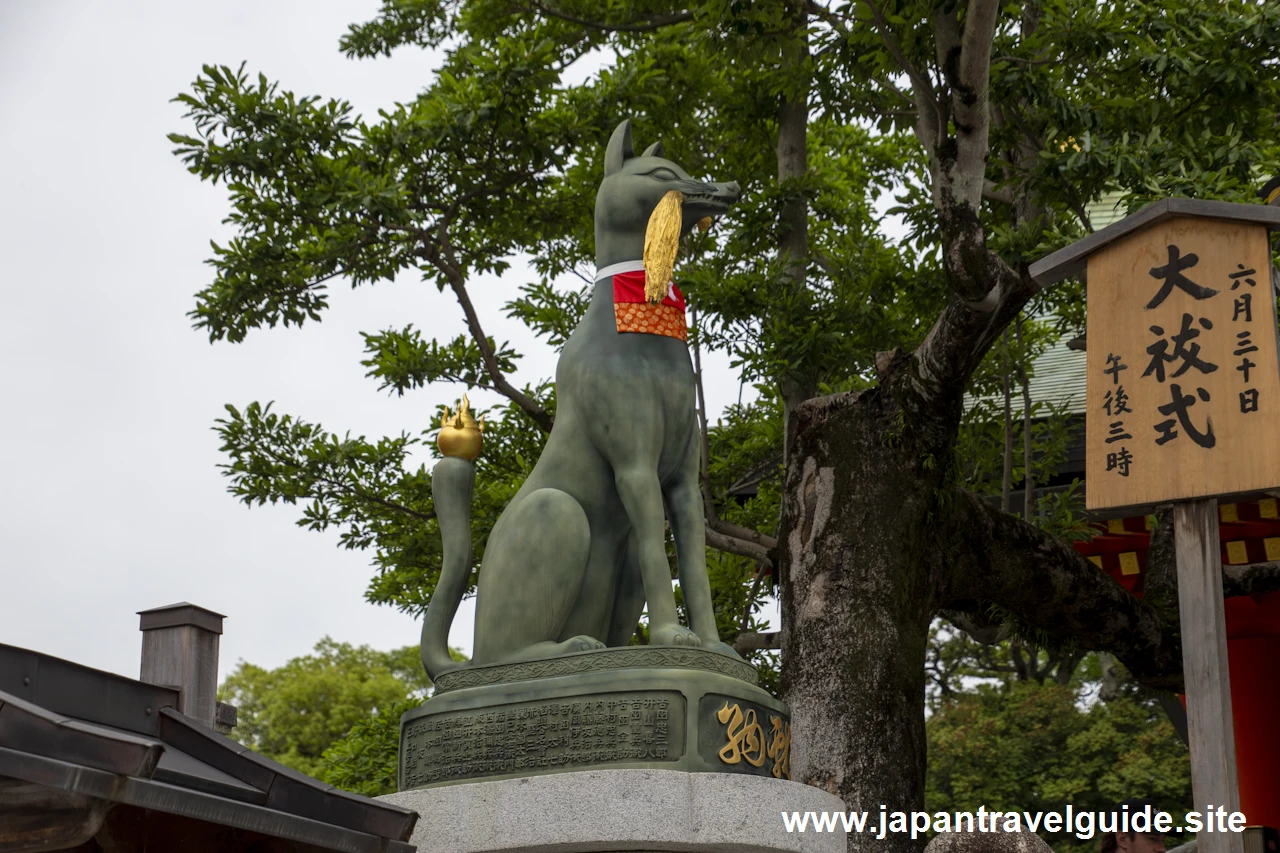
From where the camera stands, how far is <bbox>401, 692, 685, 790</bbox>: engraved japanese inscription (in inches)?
182

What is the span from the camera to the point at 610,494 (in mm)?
5250

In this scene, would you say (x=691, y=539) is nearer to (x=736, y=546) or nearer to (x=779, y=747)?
(x=779, y=747)

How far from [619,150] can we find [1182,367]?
2.69 m

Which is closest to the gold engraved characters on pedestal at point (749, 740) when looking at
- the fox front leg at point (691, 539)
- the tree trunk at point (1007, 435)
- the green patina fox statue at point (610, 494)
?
the green patina fox statue at point (610, 494)

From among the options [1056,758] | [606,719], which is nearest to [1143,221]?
[606,719]

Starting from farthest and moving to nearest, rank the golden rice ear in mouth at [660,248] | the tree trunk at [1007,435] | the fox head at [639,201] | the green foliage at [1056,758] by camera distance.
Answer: the green foliage at [1056,758] < the tree trunk at [1007,435] < the fox head at [639,201] < the golden rice ear in mouth at [660,248]

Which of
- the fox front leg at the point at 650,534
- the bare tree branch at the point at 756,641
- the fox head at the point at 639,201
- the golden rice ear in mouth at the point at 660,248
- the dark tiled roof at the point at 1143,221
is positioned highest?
the dark tiled roof at the point at 1143,221

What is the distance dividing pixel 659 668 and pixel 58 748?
223cm

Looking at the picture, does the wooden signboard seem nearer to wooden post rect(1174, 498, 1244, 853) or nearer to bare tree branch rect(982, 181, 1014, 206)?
wooden post rect(1174, 498, 1244, 853)

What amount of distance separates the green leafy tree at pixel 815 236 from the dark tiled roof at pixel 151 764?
4.00 m

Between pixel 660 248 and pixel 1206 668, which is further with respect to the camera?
pixel 1206 668

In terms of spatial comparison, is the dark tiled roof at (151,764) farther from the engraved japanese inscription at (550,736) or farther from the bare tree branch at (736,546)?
the bare tree branch at (736,546)


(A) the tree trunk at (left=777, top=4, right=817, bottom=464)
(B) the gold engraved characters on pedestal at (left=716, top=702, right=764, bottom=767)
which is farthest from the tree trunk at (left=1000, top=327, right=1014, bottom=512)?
(B) the gold engraved characters on pedestal at (left=716, top=702, right=764, bottom=767)

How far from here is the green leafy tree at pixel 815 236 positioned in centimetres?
745
